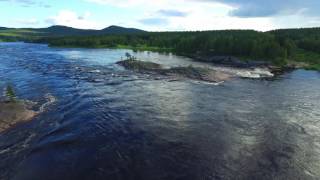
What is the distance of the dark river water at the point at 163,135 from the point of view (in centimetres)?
2697

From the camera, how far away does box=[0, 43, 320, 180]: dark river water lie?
27.0 metres

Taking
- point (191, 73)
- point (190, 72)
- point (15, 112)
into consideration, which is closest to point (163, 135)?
point (15, 112)

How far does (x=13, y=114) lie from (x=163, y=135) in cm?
1793

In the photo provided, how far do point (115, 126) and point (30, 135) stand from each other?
8627 mm

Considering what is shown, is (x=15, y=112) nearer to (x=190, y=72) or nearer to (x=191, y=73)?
(x=191, y=73)

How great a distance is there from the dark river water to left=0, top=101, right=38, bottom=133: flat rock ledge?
129 cm

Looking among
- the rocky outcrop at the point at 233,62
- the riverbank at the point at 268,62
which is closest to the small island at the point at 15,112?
the riverbank at the point at 268,62

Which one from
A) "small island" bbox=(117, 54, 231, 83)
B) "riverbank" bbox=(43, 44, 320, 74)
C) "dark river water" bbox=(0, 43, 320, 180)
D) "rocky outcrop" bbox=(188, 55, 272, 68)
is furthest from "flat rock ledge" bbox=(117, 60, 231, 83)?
"rocky outcrop" bbox=(188, 55, 272, 68)

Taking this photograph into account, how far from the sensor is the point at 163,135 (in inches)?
1363

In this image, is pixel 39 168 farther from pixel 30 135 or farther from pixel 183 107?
pixel 183 107

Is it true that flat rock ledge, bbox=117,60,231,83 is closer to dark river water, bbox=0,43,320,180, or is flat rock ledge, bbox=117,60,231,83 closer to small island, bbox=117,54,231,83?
small island, bbox=117,54,231,83

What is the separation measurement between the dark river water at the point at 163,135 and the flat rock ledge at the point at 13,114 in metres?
1.29

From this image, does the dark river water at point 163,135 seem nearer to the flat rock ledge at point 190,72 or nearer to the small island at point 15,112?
the small island at point 15,112

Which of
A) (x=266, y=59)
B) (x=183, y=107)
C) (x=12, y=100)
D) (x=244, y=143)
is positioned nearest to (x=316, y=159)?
(x=244, y=143)
